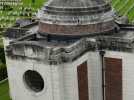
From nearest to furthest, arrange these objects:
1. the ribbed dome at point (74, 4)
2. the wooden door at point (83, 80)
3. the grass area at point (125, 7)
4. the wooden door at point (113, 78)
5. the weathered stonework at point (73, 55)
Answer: the weathered stonework at point (73, 55), the wooden door at point (83, 80), the wooden door at point (113, 78), the ribbed dome at point (74, 4), the grass area at point (125, 7)

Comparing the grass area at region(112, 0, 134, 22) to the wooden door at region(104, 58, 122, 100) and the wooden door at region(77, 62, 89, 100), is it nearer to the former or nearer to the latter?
the wooden door at region(104, 58, 122, 100)

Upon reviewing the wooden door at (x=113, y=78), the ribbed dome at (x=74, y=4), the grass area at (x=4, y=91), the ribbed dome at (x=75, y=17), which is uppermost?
the ribbed dome at (x=74, y=4)

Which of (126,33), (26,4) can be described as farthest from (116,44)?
(26,4)

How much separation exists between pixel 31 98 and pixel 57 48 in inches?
164

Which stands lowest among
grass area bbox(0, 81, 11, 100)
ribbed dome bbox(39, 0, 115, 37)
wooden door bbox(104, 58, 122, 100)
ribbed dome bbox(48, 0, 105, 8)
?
grass area bbox(0, 81, 11, 100)

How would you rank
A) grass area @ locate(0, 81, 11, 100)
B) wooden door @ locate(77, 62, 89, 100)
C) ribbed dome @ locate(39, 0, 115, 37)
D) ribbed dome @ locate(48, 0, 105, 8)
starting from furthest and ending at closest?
grass area @ locate(0, 81, 11, 100)
ribbed dome @ locate(48, 0, 105, 8)
ribbed dome @ locate(39, 0, 115, 37)
wooden door @ locate(77, 62, 89, 100)

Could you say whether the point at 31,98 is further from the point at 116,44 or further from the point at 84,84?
the point at 116,44

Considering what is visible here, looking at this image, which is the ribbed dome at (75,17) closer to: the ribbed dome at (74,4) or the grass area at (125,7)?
the ribbed dome at (74,4)

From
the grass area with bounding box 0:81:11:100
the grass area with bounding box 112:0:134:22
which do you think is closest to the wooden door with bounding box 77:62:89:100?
the grass area with bounding box 0:81:11:100

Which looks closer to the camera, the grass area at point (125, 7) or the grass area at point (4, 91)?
the grass area at point (4, 91)

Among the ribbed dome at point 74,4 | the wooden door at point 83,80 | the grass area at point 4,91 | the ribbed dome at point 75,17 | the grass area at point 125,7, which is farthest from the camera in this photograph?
the grass area at point 125,7

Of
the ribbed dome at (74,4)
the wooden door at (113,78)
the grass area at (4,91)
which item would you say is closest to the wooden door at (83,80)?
the wooden door at (113,78)

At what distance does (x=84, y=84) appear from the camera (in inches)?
1043

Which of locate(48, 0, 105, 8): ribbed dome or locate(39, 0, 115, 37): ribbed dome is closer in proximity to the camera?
locate(39, 0, 115, 37): ribbed dome
